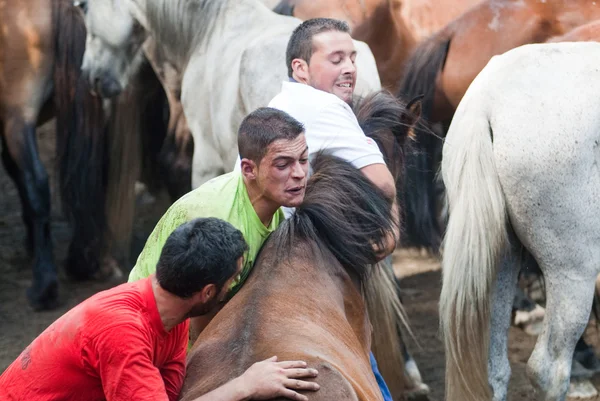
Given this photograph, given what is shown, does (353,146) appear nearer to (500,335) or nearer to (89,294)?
(500,335)

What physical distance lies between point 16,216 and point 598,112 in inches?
224

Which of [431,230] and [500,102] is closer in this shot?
[500,102]

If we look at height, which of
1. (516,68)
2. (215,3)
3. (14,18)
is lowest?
(14,18)

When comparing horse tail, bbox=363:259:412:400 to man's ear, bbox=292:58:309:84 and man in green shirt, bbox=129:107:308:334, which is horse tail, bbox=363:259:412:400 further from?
man's ear, bbox=292:58:309:84

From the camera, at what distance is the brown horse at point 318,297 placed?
1.97 metres

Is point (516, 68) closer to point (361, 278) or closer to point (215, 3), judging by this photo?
point (361, 278)

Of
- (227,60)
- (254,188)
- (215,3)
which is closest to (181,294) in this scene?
(254,188)

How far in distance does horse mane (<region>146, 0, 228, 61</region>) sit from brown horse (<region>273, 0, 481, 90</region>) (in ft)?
3.03

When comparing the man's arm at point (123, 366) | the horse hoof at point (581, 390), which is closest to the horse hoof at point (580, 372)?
the horse hoof at point (581, 390)

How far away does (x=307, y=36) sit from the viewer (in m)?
3.11

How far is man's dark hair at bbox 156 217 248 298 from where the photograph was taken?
2.01 metres

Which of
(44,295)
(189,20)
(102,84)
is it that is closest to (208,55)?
(189,20)

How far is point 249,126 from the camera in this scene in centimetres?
246

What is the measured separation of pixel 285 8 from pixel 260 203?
3934mm
